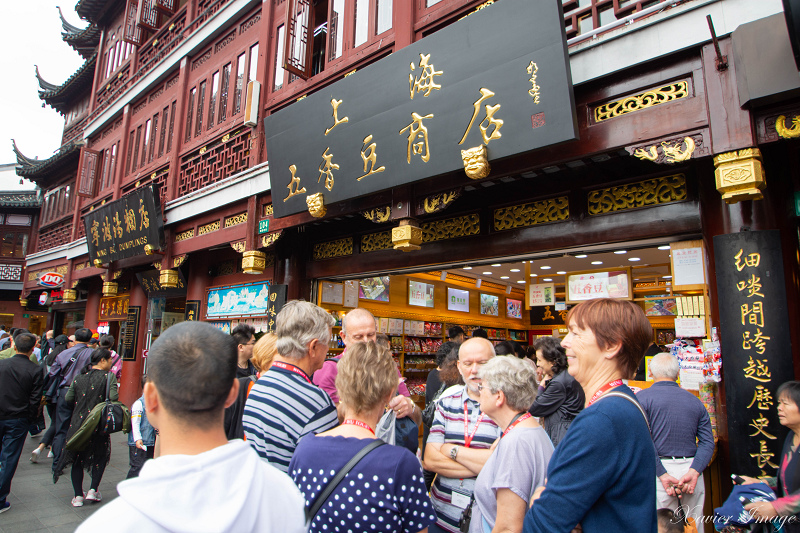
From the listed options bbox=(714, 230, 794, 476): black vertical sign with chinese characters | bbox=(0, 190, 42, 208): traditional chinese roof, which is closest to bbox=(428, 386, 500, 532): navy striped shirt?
bbox=(714, 230, 794, 476): black vertical sign with chinese characters

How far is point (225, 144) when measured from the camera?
7434 mm

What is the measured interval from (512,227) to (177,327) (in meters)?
4.26

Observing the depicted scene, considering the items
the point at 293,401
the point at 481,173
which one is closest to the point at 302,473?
the point at 293,401

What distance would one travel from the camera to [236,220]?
276 inches

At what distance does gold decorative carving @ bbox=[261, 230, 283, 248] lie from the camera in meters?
6.17

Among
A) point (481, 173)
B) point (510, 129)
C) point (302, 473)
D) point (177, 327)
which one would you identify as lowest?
point (302, 473)

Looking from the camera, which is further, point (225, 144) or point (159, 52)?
point (159, 52)

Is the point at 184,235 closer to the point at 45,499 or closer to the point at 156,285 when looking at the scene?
the point at 156,285

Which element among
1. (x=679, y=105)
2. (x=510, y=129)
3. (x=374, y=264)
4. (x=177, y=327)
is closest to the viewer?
(x=177, y=327)

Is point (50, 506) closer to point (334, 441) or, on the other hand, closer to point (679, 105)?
point (334, 441)

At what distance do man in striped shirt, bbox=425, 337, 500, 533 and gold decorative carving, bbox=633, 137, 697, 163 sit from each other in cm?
208

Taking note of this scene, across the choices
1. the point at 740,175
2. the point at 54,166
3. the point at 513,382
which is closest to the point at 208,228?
the point at 513,382

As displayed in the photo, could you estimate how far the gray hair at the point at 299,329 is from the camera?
2.28m

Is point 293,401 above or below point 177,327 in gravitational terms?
below
